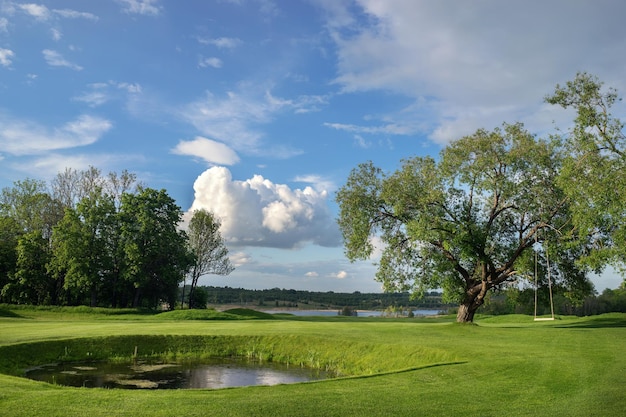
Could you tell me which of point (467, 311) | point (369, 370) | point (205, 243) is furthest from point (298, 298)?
point (369, 370)

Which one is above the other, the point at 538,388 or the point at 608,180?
the point at 608,180

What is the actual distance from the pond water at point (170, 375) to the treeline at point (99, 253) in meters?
35.3

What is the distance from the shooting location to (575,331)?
28.0 m

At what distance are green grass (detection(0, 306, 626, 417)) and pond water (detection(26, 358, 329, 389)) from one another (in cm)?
154

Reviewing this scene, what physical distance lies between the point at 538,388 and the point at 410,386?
11.7 ft

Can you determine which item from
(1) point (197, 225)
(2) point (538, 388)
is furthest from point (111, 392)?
(1) point (197, 225)

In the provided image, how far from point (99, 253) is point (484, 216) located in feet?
149

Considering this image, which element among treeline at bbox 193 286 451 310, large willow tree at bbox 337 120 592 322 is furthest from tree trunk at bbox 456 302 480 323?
treeline at bbox 193 286 451 310

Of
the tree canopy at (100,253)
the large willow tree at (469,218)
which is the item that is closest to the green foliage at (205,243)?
the tree canopy at (100,253)

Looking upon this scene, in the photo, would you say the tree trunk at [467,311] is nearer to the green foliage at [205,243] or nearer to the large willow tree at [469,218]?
the large willow tree at [469,218]

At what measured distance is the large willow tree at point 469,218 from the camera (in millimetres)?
32031

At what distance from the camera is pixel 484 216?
34.6 metres

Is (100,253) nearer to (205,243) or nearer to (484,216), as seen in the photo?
(205,243)

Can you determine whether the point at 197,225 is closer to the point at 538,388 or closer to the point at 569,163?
the point at 569,163
